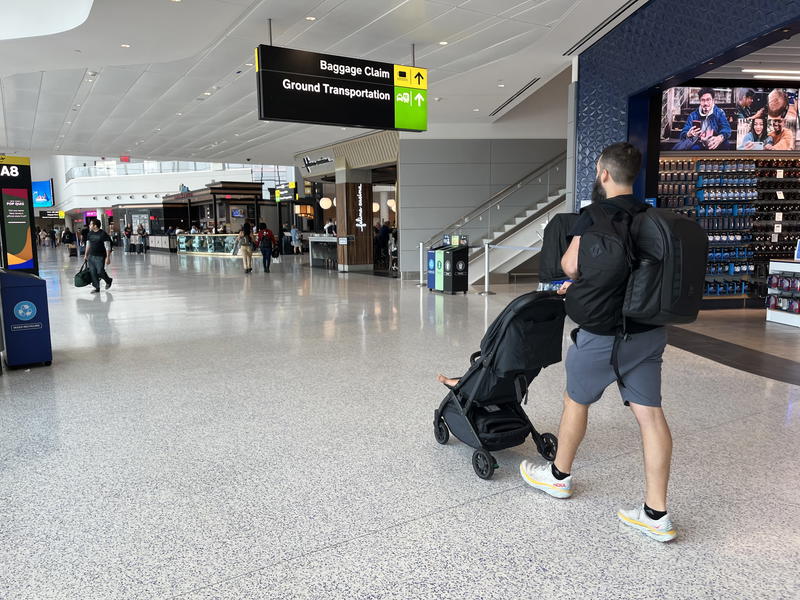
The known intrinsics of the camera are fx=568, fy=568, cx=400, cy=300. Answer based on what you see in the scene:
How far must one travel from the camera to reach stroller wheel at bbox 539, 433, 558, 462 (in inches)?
122

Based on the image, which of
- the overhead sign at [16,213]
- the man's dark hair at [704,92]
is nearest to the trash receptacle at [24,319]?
the overhead sign at [16,213]

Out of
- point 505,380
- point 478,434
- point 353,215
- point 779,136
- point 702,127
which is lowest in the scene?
point 478,434

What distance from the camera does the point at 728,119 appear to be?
885 cm

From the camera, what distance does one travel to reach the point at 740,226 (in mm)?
8953

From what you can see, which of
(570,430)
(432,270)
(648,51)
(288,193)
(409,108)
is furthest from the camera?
(288,193)

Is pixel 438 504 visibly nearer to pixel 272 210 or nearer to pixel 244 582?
pixel 244 582

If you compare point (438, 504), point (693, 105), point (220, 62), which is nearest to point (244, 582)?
point (438, 504)

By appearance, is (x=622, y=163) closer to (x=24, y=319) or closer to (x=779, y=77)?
(x=24, y=319)

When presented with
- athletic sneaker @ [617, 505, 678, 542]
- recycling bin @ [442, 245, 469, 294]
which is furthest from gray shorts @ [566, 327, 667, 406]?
recycling bin @ [442, 245, 469, 294]

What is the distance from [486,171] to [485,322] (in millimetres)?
7618

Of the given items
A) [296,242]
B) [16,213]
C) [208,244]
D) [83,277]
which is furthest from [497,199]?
[208,244]

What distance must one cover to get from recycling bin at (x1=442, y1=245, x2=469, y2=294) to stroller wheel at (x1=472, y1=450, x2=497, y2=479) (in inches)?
321

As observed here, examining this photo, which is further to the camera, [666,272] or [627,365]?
[627,365]

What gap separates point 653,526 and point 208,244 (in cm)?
2666
